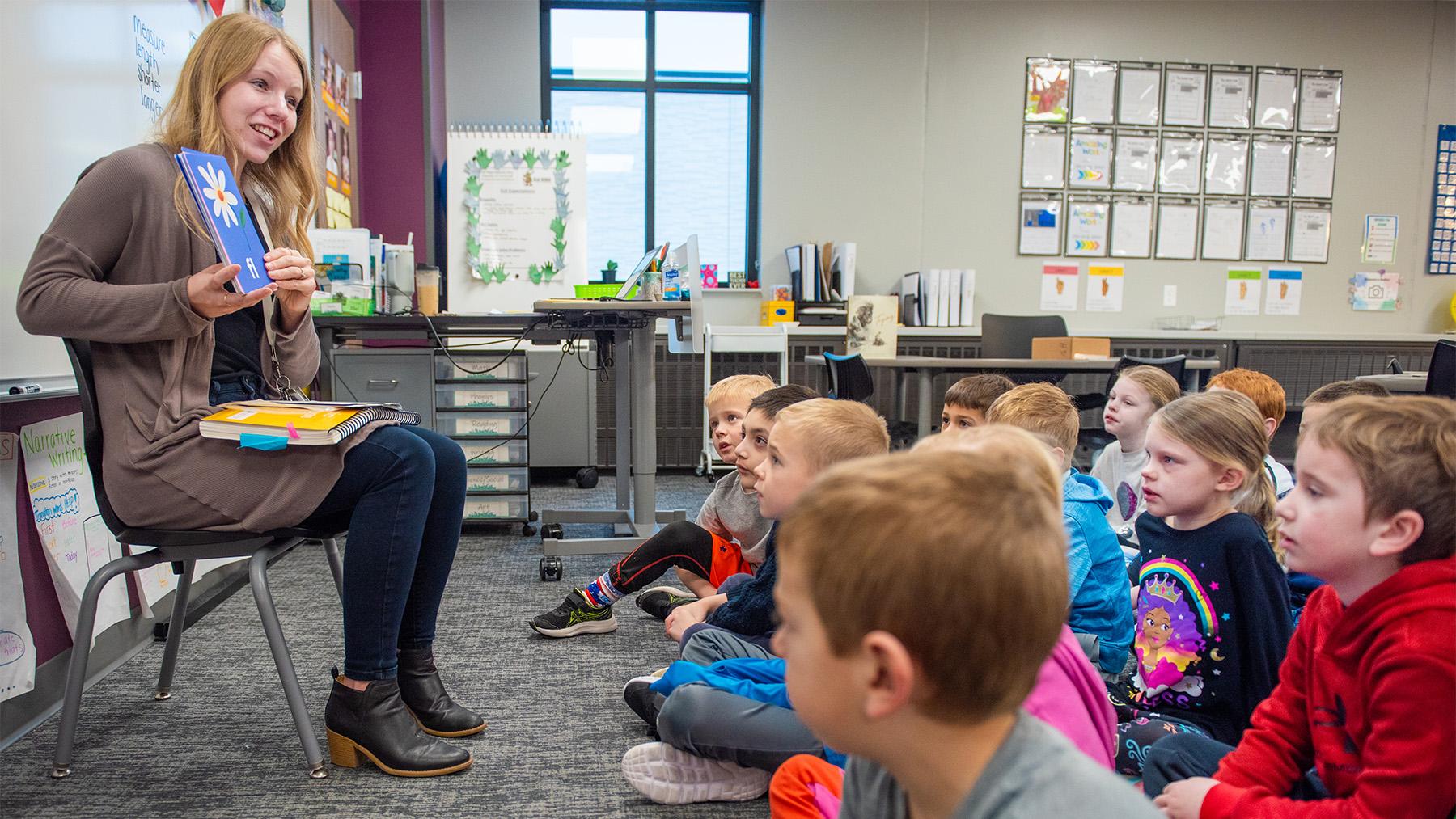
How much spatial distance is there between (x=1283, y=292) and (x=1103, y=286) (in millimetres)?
1165

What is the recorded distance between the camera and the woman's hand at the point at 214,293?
1.23 m

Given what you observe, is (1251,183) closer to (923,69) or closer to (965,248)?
(965,248)

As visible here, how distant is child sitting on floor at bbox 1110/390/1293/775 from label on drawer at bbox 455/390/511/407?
239cm

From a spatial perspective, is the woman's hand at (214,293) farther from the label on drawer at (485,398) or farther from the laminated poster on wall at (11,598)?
the label on drawer at (485,398)

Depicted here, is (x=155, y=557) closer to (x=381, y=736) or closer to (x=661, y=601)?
(x=381, y=736)

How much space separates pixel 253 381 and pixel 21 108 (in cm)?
62

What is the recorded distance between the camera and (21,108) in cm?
148

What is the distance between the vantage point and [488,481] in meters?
3.22

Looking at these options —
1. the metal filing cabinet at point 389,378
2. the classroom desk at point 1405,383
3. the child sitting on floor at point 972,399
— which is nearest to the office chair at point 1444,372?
the classroom desk at point 1405,383

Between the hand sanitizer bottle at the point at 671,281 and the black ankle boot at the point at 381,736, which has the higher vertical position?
the hand sanitizer bottle at the point at 671,281

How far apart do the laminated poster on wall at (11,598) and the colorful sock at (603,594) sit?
1083 mm

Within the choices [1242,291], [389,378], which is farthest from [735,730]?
[1242,291]

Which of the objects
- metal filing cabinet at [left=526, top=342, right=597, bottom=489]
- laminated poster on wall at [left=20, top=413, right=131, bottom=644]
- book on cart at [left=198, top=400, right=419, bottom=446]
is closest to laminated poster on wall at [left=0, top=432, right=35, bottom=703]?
laminated poster on wall at [left=20, top=413, right=131, bottom=644]

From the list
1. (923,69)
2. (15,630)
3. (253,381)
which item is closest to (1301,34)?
(923,69)
